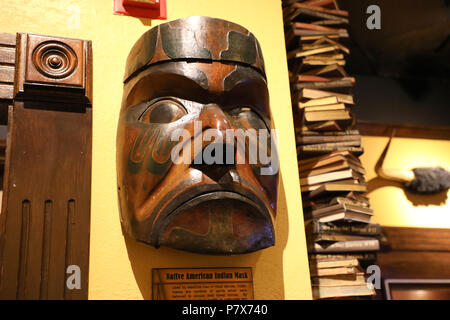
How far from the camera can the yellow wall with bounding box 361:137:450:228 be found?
2.82 meters

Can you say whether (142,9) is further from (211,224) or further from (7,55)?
(211,224)

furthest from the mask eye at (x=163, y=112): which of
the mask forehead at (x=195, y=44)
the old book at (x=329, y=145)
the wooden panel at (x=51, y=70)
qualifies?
the old book at (x=329, y=145)

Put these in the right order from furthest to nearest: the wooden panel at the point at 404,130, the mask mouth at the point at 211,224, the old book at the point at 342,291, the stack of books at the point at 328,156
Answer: the wooden panel at the point at 404,130 → the stack of books at the point at 328,156 → the old book at the point at 342,291 → the mask mouth at the point at 211,224

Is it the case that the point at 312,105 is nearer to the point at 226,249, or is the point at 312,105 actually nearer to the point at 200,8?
the point at 200,8

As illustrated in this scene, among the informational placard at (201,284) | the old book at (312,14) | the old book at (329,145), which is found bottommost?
the informational placard at (201,284)

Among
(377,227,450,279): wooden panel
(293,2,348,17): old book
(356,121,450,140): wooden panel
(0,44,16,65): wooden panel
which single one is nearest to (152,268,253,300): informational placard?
(0,44,16,65): wooden panel

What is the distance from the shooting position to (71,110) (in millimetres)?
1438

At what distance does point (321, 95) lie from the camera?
2107mm

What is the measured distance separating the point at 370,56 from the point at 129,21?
202 centimetres

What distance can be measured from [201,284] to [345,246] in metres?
0.78

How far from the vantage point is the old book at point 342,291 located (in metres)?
1.77

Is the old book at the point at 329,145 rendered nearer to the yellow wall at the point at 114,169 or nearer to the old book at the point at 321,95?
the old book at the point at 321,95

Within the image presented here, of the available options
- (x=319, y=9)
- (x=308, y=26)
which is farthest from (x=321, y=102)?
(x=319, y=9)

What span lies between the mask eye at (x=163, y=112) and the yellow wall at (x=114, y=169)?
0.63ft
